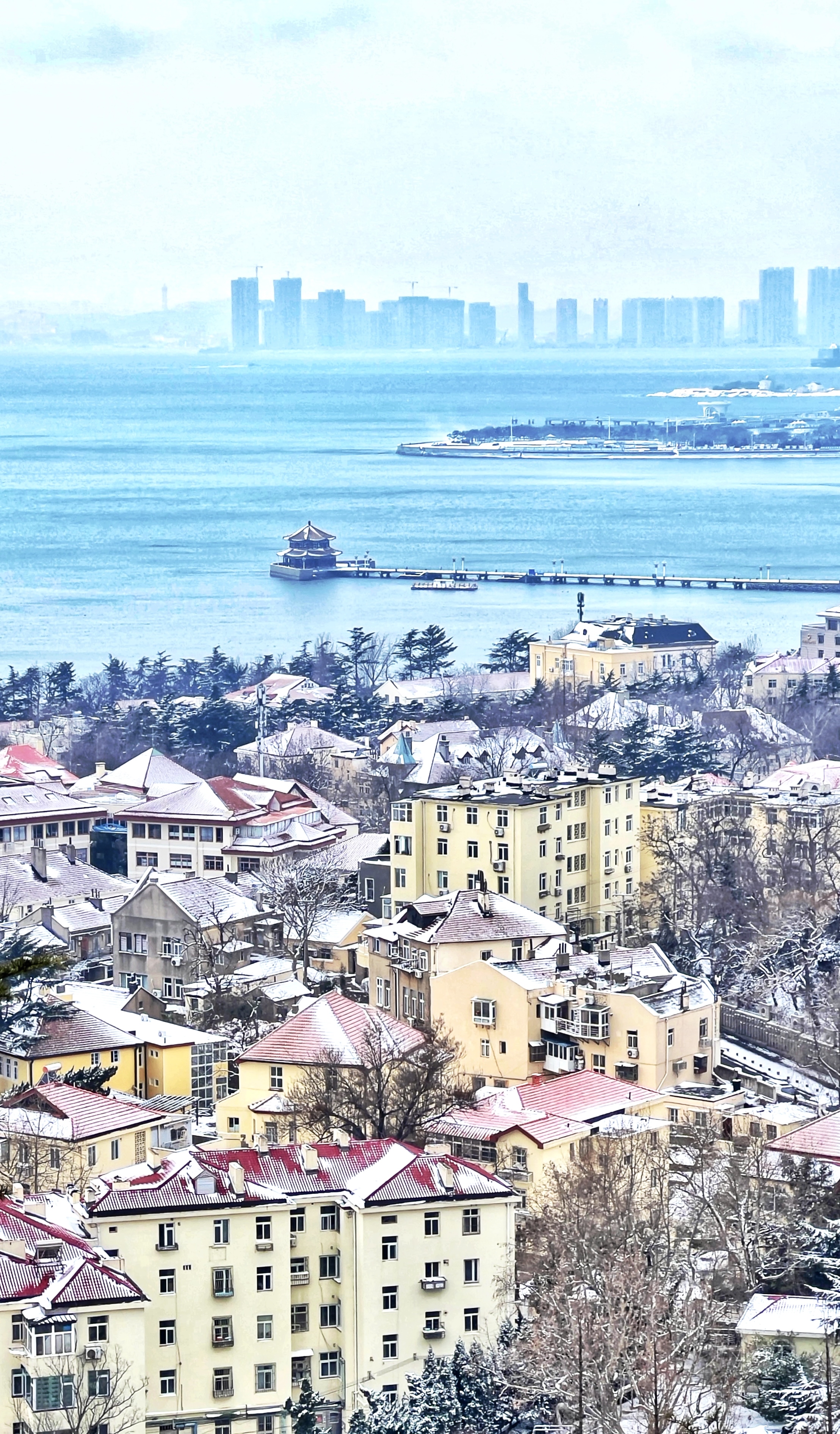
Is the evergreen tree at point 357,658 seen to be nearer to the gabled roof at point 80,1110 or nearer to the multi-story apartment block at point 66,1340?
the gabled roof at point 80,1110

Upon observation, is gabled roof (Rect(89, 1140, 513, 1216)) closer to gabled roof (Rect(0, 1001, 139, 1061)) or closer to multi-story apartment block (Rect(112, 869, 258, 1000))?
gabled roof (Rect(0, 1001, 139, 1061))

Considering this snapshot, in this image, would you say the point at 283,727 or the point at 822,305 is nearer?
the point at 283,727

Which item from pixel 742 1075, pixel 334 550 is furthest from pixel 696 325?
pixel 742 1075

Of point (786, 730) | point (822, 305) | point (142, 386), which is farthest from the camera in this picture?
point (822, 305)

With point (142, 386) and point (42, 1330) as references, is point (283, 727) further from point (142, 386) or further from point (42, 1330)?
point (142, 386)

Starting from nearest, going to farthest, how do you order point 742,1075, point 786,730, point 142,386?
1. point 742,1075
2. point 786,730
3. point 142,386

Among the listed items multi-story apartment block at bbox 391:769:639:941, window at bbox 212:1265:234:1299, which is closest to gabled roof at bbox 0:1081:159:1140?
window at bbox 212:1265:234:1299
